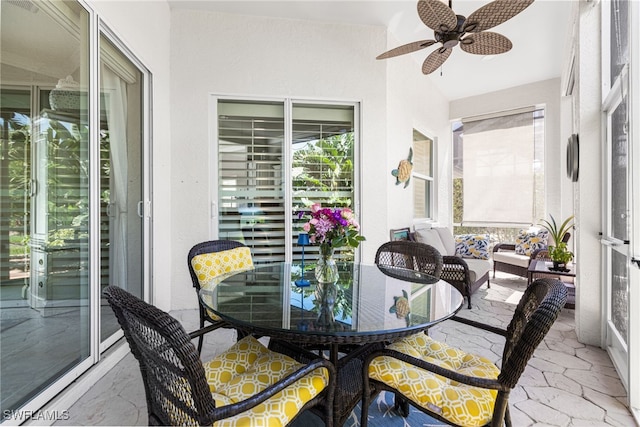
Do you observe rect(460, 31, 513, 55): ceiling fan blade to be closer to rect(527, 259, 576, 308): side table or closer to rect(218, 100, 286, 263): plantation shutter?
rect(218, 100, 286, 263): plantation shutter

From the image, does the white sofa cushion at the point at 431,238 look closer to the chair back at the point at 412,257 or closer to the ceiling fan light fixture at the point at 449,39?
the chair back at the point at 412,257

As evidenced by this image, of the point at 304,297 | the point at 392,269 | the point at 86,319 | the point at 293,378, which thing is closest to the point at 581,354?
the point at 392,269

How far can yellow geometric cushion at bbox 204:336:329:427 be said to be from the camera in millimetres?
1077

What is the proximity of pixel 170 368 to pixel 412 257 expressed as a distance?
1826 millimetres

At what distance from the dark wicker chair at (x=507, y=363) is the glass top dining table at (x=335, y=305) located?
0.16 meters

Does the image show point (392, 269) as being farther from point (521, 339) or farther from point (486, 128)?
point (486, 128)

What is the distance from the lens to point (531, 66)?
4.56 m

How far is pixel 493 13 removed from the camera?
200 cm

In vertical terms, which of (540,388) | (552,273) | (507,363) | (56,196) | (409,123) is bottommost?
(540,388)

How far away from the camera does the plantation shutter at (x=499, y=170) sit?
5.25m

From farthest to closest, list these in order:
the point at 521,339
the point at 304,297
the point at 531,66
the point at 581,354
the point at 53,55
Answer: the point at 531,66 → the point at 581,354 → the point at 53,55 → the point at 304,297 → the point at 521,339

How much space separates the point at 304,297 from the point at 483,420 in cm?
89

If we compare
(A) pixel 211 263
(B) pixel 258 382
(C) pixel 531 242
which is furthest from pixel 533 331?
(C) pixel 531 242

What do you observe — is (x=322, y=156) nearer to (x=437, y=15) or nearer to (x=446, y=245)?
(x=437, y=15)
